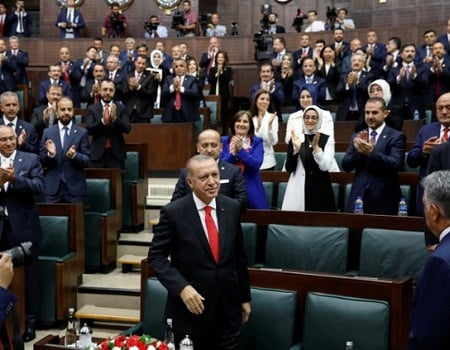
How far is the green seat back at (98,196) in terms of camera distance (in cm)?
453

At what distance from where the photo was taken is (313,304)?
247 centimetres

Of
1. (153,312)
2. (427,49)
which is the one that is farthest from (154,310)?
(427,49)

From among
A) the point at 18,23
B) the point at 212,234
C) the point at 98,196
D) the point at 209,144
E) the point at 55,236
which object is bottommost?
the point at 55,236

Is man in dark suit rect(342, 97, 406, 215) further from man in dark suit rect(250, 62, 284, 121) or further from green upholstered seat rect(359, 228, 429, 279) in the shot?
man in dark suit rect(250, 62, 284, 121)

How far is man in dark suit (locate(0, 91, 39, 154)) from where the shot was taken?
14.4 ft

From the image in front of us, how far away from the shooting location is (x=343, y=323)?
240 centimetres

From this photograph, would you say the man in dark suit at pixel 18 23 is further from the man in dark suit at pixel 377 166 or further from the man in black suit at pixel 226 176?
the man in black suit at pixel 226 176

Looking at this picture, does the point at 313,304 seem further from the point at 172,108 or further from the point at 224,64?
the point at 224,64

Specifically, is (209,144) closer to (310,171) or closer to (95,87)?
(310,171)

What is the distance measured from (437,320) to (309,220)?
1672mm

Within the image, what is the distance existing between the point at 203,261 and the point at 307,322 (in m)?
0.46

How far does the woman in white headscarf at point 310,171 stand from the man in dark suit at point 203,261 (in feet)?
4.50

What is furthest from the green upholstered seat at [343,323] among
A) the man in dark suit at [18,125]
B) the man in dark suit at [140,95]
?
the man in dark suit at [140,95]

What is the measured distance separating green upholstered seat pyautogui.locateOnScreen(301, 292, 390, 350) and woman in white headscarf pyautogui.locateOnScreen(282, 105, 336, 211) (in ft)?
3.93
